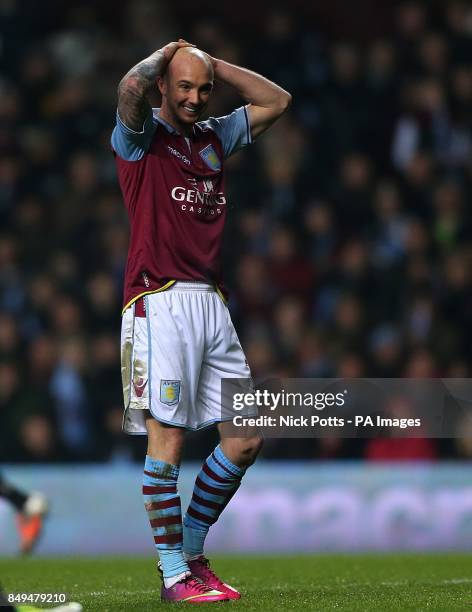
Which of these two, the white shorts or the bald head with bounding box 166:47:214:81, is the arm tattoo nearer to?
the bald head with bounding box 166:47:214:81

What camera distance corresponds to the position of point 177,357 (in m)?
5.60

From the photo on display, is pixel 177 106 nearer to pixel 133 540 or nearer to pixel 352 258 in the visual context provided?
pixel 133 540

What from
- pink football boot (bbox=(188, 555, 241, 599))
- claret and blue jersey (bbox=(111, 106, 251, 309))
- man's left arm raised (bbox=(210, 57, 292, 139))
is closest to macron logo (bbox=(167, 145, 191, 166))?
claret and blue jersey (bbox=(111, 106, 251, 309))

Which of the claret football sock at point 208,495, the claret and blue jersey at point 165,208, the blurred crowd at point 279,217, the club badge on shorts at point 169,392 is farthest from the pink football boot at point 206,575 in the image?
the blurred crowd at point 279,217

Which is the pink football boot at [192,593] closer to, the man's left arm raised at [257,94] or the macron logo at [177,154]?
the macron logo at [177,154]

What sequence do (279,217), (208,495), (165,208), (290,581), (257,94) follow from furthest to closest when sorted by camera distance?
1. (279,217)
2. (290,581)
3. (257,94)
4. (208,495)
5. (165,208)

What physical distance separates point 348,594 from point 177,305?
135cm

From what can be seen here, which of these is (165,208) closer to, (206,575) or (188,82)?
(188,82)

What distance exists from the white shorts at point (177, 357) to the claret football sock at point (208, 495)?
19 centimetres

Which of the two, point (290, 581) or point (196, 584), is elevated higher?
point (196, 584)

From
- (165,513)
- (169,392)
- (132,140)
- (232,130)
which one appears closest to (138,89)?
(132,140)

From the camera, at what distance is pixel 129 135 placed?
18.4ft

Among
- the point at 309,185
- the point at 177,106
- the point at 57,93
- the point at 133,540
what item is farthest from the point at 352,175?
the point at 177,106

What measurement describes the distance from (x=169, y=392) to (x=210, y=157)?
3.36ft
